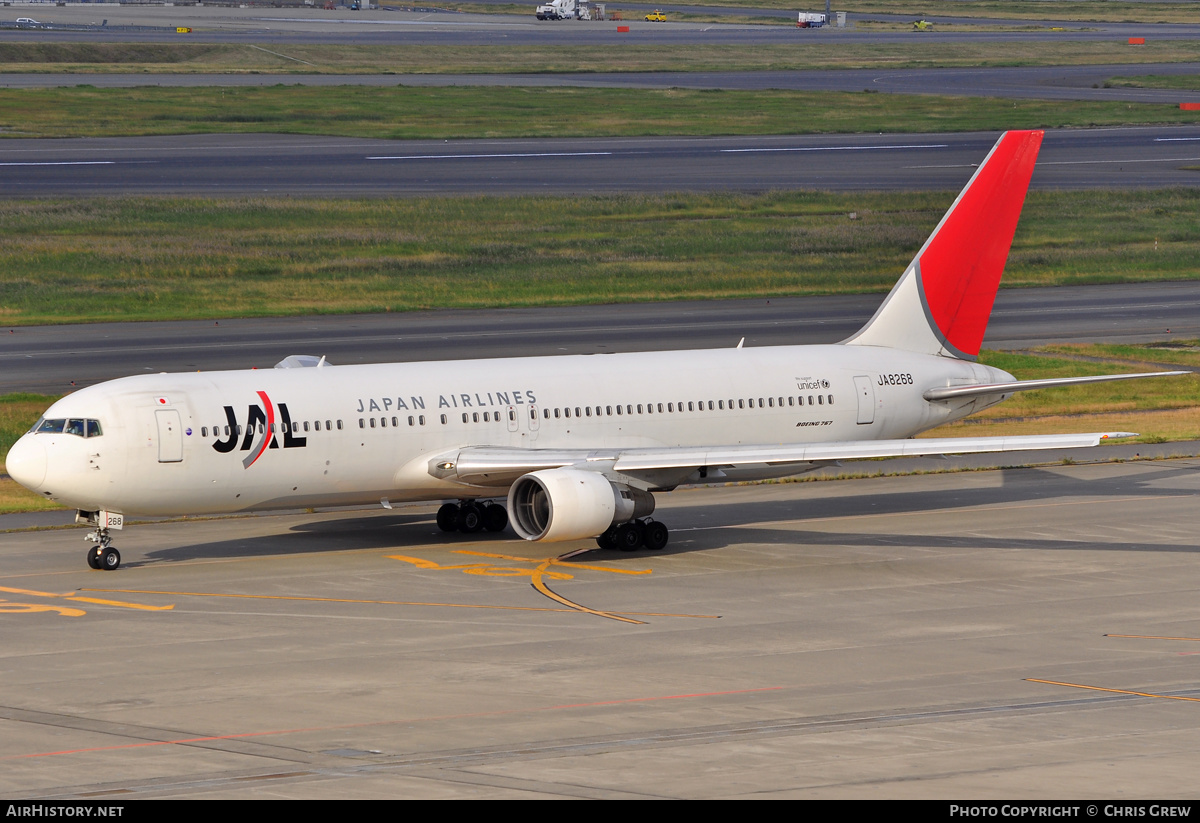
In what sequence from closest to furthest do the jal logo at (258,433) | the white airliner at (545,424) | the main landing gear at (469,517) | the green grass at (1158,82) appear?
A: the white airliner at (545,424)
the jal logo at (258,433)
the main landing gear at (469,517)
the green grass at (1158,82)

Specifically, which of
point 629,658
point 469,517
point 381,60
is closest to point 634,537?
point 469,517

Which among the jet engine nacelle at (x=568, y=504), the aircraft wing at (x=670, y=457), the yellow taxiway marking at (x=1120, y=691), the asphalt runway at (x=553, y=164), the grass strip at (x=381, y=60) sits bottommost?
the yellow taxiway marking at (x=1120, y=691)

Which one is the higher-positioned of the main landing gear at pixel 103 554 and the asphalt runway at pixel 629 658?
the main landing gear at pixel 103 554

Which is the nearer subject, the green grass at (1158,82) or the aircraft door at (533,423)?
the aircraft door at (533,423)

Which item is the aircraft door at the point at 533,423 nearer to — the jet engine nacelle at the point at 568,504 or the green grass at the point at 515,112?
the jet engine nacelle at the point at 568,504

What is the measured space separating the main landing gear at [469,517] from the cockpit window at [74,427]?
31.7ft

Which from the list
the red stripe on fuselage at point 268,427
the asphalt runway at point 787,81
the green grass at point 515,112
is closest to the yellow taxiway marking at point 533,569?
the red stripe on fuselage at point 268,427

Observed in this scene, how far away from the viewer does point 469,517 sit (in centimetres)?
4325

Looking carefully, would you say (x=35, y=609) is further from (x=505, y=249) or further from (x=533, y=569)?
(x=505, y=249)

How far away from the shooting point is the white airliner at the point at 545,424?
37.7 meters

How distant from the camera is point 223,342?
69.4 metres

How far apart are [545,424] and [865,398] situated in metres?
9.49

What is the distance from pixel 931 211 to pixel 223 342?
160ft

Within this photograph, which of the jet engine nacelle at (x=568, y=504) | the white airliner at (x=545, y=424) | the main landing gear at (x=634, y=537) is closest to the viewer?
the white airliner at (x=545, y=424)
